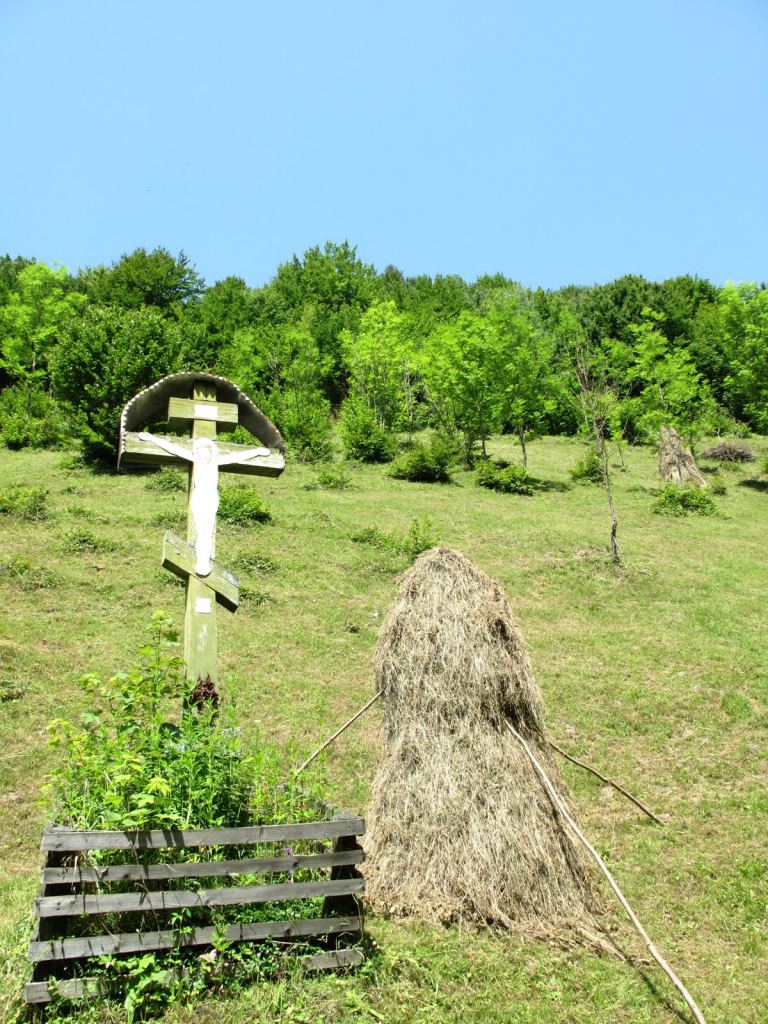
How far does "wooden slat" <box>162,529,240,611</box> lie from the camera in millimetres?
6086

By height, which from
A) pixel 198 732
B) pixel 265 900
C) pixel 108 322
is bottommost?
pixel 265 900

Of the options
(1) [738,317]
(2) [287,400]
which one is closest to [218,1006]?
(2) [287,400]

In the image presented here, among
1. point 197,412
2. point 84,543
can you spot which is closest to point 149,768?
point 197,412

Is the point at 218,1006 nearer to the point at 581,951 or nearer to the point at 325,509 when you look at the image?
the point at 581,951

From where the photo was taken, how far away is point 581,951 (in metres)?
5.80

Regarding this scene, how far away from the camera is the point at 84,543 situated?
16906 millimetres

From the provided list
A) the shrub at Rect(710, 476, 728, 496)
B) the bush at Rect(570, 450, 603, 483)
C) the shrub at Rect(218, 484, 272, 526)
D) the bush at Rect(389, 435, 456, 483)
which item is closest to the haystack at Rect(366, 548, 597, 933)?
the shrub at Rect(218, 484, 272, 526)

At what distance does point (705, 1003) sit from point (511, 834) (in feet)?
5.44

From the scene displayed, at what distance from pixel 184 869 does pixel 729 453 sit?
39.0 meters

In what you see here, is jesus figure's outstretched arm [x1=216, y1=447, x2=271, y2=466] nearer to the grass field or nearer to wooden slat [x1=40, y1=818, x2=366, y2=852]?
the grass field

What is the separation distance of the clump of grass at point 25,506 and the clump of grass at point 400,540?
7.49m

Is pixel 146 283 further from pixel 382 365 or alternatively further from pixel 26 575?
pixel 26 575

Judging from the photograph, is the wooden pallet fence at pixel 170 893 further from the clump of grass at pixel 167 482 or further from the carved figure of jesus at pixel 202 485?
the clump of grass at pixel 167 482

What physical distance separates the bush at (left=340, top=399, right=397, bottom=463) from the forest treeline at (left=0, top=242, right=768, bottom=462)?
0.08 m
